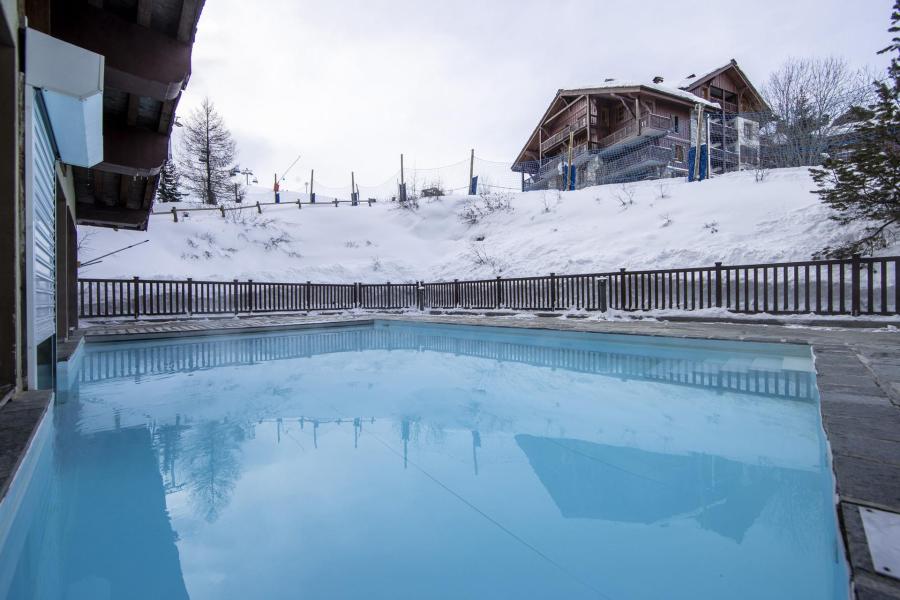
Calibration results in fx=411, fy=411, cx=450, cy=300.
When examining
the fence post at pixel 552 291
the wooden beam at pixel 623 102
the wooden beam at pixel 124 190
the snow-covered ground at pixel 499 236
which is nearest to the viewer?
the wooden beam at pixel 124 190

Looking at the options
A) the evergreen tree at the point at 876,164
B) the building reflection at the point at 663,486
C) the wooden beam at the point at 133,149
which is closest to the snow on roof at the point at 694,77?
the evergreen tree at the point at 876,164

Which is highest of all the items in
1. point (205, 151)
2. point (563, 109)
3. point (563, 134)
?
point (563, 109)

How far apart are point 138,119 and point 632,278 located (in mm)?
8530

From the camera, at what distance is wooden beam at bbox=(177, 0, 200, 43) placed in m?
2.58

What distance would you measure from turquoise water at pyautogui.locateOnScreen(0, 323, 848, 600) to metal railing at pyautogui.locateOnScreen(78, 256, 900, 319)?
368cm

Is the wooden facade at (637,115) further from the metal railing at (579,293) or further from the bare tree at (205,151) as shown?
the bare tree at (205,151)

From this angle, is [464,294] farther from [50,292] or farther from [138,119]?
[50,292]

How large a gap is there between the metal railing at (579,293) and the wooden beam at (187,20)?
7.25 meters

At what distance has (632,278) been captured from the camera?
880 centimetres

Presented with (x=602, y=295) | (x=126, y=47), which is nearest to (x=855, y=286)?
(x=602, y=295)

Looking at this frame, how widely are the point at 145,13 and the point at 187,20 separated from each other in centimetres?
27

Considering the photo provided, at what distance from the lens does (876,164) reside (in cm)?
583

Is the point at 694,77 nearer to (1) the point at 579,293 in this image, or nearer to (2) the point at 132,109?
(1) the point at 579,293

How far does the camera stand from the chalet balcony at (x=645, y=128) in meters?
18.2
